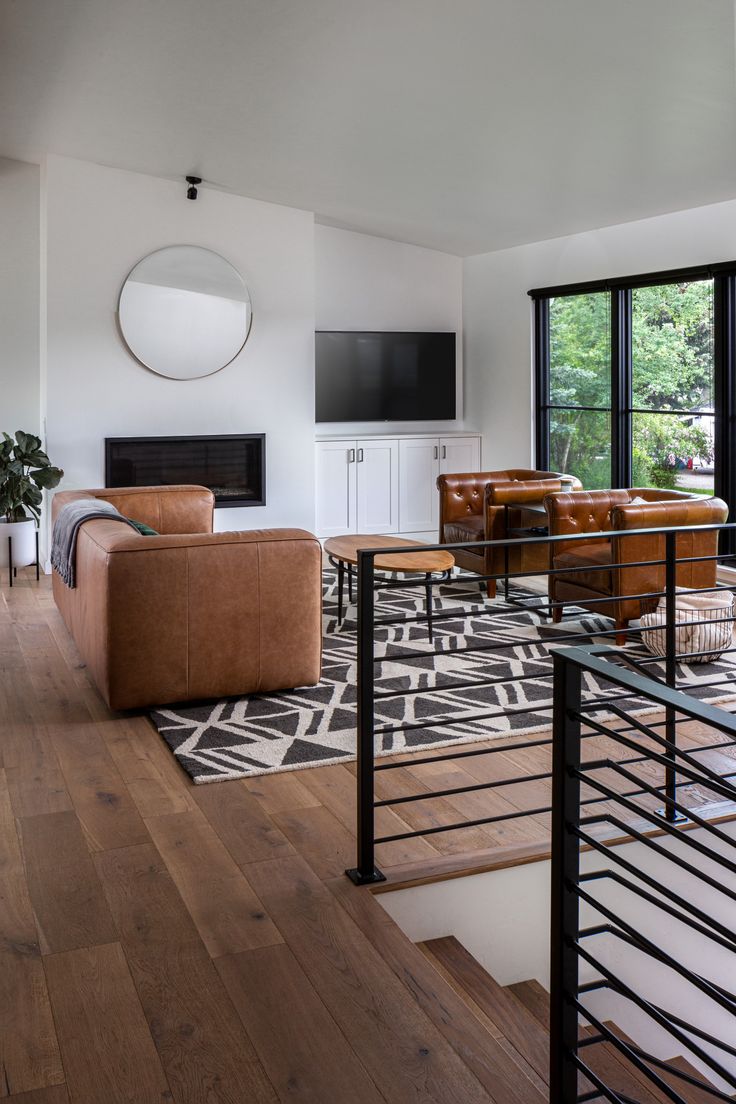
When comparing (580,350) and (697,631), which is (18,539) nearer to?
(580,350)

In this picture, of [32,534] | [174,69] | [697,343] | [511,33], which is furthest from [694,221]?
[32,534]

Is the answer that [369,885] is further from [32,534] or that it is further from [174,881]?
[32,534]

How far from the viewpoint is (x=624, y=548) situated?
5.10 m

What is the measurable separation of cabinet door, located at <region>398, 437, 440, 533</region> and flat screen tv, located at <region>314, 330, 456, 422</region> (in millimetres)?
431

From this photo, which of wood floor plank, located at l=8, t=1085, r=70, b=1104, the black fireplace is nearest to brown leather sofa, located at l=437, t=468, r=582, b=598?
the black fireplace

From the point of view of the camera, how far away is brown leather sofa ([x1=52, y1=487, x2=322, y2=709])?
4055mm

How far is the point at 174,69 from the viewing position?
531 cm

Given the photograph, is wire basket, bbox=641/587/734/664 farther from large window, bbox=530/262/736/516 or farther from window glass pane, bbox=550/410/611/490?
window glass pane, bbox=550/410/611/490

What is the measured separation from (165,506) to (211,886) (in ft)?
12.2

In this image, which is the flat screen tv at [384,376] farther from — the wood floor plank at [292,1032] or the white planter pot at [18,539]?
the wood floor plank at [292,1032]

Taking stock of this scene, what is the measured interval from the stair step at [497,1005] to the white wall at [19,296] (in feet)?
19.9

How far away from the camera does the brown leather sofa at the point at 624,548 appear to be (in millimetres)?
5168

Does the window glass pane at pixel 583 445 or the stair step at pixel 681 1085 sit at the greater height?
the window glass pane at pixel 583 445

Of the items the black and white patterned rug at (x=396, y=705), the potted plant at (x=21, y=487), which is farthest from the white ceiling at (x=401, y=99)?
the black and white patterned rug at (x=396, y=705)
